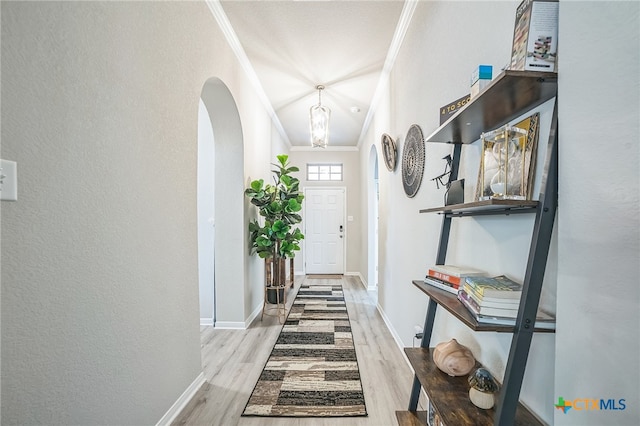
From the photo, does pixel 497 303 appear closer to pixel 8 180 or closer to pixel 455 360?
pixel 455 360

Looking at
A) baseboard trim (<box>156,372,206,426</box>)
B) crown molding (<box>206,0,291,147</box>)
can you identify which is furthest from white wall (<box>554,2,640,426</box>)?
crown molding (<box>206,0,291,147</box>)

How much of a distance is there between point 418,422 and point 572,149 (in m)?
1.47

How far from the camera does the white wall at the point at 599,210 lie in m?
0.60

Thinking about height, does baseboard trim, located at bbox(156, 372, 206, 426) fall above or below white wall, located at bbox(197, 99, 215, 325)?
below

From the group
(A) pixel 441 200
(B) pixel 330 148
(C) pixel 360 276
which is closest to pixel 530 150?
(A) pixel 441 200

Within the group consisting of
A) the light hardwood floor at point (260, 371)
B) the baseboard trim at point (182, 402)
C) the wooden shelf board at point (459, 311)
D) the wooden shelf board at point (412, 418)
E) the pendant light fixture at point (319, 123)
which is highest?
the pendant light fixture at point (319, 123)

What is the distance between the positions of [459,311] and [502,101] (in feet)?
2.40

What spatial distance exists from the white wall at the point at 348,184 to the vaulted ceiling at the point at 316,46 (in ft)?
6.87

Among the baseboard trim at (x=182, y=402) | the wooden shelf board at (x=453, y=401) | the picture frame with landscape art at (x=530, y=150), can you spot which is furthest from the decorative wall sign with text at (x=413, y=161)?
the baseboard trim at (x=182, y=402)

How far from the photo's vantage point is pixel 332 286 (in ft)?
17.6

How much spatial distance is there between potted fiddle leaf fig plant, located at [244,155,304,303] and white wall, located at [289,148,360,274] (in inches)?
Result: 108

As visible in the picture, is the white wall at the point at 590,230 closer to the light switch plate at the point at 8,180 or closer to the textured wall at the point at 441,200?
the textured wall at the point at 441,200

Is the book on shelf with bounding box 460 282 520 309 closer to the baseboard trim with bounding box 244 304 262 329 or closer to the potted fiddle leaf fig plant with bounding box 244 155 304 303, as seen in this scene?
the potted fiddle leaf fig plant with bounding box 244 155 304 303

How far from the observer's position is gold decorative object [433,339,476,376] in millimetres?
1288
